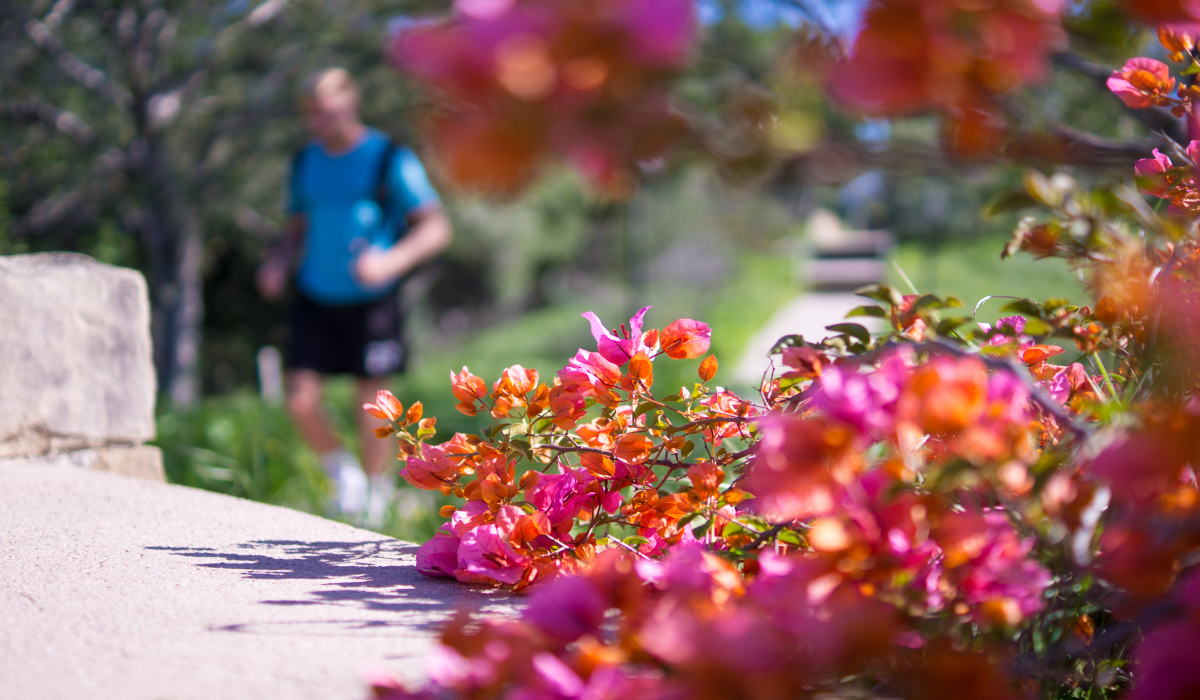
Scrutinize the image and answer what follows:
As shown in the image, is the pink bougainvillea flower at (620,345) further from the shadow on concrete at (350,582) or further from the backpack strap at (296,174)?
the backpack strap at (296,174)

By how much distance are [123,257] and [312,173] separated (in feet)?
21.9

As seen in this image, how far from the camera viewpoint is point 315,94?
2.96 m

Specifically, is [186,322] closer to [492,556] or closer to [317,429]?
[317,429]

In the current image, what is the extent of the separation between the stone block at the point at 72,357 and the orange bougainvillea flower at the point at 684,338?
5.43 feet

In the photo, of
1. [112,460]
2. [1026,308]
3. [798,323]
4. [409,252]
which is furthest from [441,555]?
[798,323]

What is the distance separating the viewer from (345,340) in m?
3.09

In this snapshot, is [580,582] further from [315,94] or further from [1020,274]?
[1020,274]

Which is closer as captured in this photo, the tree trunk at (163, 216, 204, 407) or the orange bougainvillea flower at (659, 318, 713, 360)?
the orange bougainvillea flower at (659, 318, 713, 360)

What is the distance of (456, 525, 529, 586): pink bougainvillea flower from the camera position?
112cm

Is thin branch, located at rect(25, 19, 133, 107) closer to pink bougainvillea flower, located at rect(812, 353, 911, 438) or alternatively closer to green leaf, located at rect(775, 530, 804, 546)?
green leaf, located at rect(775, 530, 804, 546)

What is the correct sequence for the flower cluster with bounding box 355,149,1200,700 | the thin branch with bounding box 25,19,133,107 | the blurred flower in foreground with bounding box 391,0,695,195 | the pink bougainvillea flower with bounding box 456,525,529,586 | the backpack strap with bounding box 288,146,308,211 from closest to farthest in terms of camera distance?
the blurred flower in foreground with bounding box 391,0,695,195, the flower cluster with bounding box 355,149,1200,700, the pink bougainvillea flower with bounding box 456,525,529,586, the backpack strap with bounding box 288,146,308,211, the thin branch with bounding box 25,19,133,107

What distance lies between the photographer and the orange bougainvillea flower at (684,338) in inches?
45.6

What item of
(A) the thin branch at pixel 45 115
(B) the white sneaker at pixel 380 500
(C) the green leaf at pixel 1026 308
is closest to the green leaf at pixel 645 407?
(C) the green leaf at pixel 1026 308

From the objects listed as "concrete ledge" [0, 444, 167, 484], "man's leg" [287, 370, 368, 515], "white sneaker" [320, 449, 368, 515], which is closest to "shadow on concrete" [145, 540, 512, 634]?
"concrete ledge" [0, 444, 167, 484]
